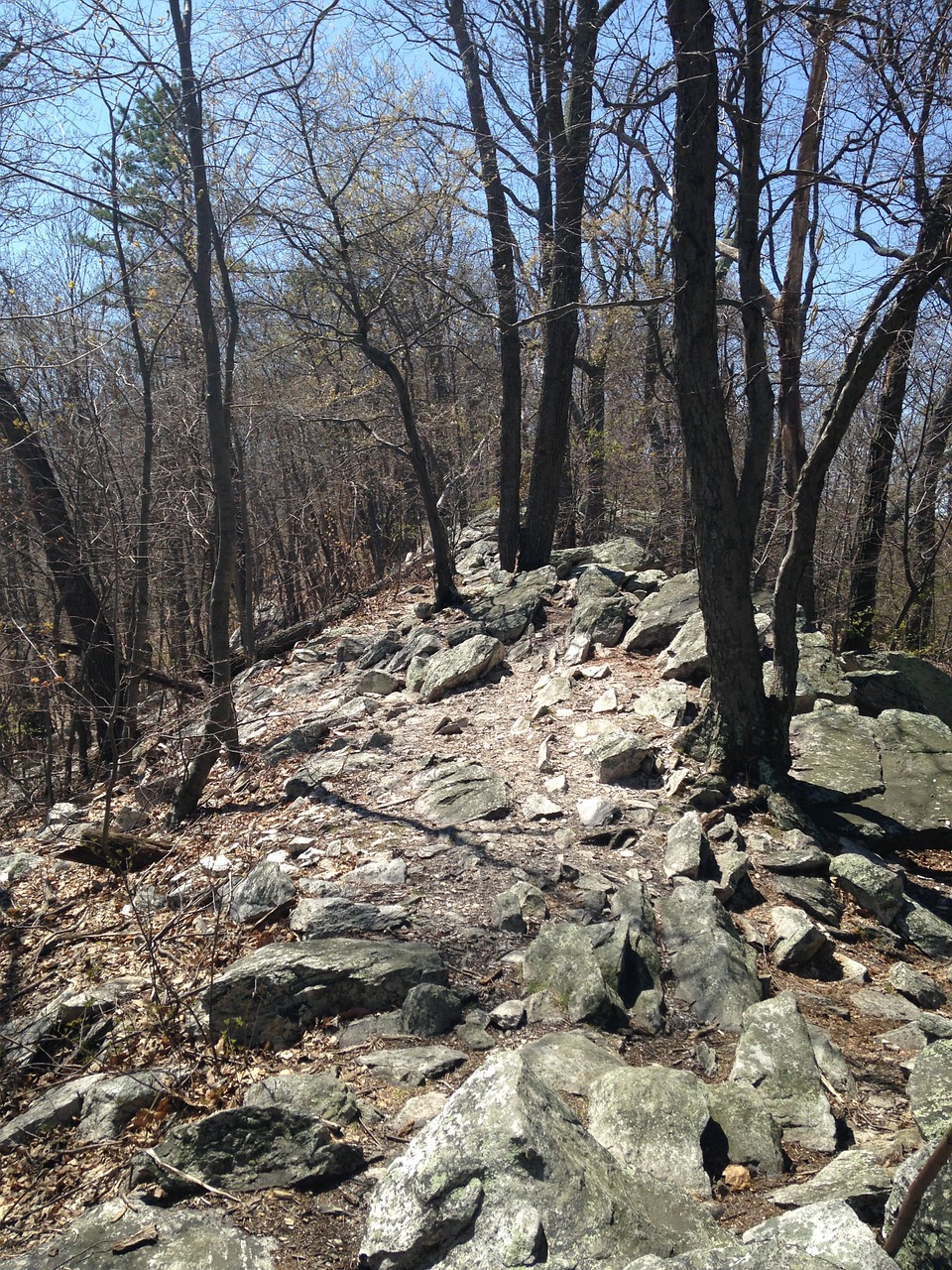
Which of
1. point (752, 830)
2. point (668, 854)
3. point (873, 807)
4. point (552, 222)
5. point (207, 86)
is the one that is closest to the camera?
point (668, 854)

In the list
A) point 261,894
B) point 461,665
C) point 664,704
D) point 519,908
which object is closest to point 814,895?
point 519,908

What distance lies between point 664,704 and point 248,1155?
432 cm

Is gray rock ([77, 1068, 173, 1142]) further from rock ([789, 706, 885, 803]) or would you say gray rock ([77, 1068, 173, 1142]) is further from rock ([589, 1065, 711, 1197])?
rock ([789, 706, 885, 803])

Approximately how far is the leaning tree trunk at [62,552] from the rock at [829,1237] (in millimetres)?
7666

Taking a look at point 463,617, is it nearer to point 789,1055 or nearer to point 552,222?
point 552,222

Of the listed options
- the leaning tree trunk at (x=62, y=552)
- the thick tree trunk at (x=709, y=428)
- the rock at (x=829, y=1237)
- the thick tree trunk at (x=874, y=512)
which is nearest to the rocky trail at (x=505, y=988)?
the rock at (x=829, y=1237)

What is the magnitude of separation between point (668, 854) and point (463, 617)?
15.9ft

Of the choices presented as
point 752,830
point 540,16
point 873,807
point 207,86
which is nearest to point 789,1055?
point 752,830

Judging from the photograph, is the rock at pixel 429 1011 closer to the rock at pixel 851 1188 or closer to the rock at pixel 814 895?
the rock at pixel 851 1188

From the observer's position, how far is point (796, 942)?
428cm

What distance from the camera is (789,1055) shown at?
328 cm

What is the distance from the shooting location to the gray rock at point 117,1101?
329cm

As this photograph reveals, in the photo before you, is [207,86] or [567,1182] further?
[207,86]

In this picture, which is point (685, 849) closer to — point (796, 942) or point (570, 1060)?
point (796, 942)
